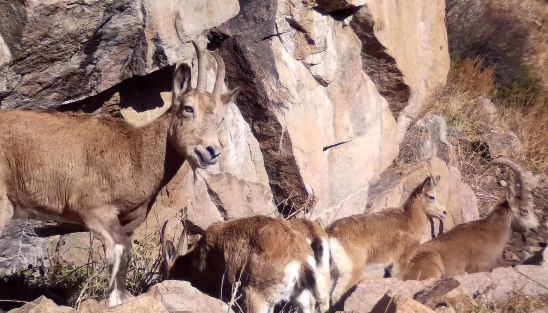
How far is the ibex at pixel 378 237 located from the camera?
27.9ft

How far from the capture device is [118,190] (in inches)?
284

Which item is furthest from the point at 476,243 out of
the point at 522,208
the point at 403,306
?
the point at 403,306

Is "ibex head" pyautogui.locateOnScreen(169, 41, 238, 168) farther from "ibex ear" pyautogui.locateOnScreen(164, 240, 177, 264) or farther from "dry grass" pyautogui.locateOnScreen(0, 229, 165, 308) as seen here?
"dry grass" pyautogui.locateOnScreen(0, 229, 165, 308)

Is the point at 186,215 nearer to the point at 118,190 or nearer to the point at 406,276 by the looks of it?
the point at 118,190

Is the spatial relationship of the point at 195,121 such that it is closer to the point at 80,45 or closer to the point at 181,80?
the point at 181,80

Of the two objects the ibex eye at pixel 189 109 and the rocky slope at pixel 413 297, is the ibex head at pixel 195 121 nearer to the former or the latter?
the ibex eye at pixel 189 109

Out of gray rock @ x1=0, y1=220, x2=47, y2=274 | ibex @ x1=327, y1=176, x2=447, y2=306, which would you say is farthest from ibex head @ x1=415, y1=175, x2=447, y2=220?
gray rock @ x1=0, y1=220, x2=47, y2=274

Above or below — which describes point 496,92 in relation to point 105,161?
below

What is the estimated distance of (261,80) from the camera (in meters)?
9.30

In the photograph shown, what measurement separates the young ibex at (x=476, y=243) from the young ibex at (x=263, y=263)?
6.18 ft

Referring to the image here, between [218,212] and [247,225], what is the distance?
174cm

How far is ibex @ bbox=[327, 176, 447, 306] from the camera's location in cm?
849

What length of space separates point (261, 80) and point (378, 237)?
1975 millimetres

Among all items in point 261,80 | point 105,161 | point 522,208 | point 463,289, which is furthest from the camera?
point 522,208
